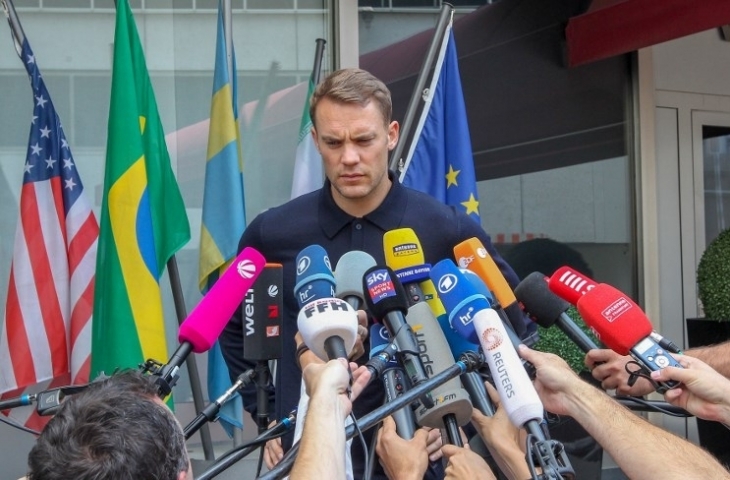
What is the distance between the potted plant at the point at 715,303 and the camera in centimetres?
581

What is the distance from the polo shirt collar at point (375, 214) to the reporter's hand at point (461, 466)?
104 centimetres

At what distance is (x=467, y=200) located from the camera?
16.5ft

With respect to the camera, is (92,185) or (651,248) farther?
(651,248)

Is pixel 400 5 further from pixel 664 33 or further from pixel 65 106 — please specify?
pixel 65 106

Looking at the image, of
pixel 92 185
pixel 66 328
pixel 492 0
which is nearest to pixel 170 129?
pixel 92 185

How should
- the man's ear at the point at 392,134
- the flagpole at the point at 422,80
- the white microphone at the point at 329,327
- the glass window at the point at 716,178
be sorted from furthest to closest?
the glass window at the point at 716,178 < the flagpole at the point at 422,80 < the man's ear at the point at 392,134 < the white microphone at the point at 329,327

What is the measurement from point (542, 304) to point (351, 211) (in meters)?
0.82

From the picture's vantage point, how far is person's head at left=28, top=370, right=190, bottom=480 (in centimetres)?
165

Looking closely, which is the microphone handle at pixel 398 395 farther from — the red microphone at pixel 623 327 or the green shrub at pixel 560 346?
the green shrub at pixel 560 346

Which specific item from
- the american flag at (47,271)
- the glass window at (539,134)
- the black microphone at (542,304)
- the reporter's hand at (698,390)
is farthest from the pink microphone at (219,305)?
the glass window at (539,134)

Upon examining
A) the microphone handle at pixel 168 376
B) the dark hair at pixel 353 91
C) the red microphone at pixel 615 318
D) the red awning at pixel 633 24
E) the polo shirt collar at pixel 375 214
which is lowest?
the microphone handle at pixel 168 376

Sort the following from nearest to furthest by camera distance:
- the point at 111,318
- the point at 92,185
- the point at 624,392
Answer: the point at 624,392 < the point at 111,318 < the point at 92,185

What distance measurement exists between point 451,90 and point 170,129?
143 centimetres

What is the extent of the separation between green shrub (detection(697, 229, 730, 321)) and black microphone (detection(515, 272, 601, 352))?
12.5ft
